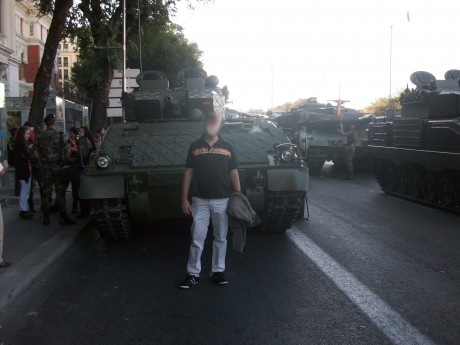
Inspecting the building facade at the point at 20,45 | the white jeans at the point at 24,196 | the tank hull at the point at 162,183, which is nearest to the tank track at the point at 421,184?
the tank hull at the point at 162,183

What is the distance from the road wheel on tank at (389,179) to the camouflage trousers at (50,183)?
8047mm

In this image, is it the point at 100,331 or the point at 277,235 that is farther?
the point at 277,235

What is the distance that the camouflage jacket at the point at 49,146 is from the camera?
8859mm

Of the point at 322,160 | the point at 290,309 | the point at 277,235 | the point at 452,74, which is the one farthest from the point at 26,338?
the point at 322,160

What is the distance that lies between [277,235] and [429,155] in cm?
470

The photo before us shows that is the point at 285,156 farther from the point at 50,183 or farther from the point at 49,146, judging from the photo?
the point at 50,183

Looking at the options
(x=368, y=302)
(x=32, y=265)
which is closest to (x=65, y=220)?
(x=32, y=265)

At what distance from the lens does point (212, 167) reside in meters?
5.71

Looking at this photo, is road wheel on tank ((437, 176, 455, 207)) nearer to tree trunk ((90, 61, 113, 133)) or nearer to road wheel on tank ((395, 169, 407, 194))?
road wheel on tank ((395, 169, 407, 194))

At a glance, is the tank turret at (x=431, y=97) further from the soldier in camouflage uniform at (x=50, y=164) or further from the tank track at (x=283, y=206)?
the soldier in camouflage uniform at (x=50, y=164)

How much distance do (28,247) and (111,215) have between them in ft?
3.57

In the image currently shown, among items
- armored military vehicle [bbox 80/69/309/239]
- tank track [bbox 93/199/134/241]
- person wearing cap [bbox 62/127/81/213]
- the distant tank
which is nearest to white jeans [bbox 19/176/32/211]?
person wearing cap [bbox 62/127/81/213]

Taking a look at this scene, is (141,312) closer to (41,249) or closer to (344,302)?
(344,302)

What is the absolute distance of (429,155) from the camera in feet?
38.1
